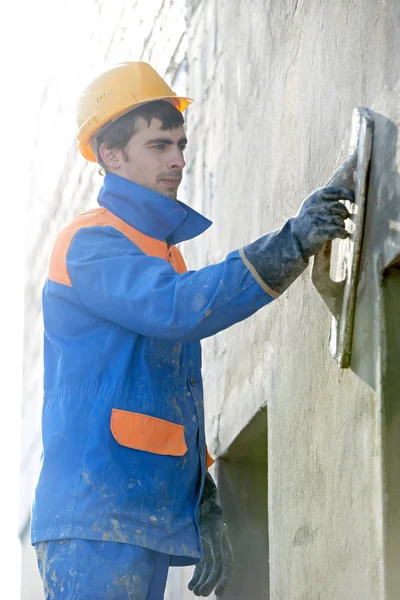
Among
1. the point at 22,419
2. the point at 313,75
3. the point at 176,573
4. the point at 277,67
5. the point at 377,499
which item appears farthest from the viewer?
the point at 22,419

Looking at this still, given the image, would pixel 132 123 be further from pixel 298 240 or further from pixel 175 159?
pixel 298 240

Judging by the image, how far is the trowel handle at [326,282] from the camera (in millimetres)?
2779

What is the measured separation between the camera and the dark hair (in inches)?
131

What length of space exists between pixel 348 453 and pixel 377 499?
26 cm

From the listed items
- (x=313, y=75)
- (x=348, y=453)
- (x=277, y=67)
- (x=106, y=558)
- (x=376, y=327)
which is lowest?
(x=106, y=558)

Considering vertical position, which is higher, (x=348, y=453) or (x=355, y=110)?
(x=355, y=110)

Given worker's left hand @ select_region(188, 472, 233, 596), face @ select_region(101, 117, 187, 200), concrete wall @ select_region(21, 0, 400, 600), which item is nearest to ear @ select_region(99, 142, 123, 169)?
face @ select_region(101, 117, 187, 200)

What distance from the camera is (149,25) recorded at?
628 centimetres

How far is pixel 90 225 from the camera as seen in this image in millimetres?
3041

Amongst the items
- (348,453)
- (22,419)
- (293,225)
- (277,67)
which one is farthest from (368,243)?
(22,419)

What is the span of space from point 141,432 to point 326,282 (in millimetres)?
609

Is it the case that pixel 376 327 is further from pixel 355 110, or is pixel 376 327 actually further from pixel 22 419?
pixel 22 419

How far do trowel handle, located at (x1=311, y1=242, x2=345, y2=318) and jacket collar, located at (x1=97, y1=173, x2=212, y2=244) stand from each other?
0.53 metres

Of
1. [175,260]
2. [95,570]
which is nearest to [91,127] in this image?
[175,260]
